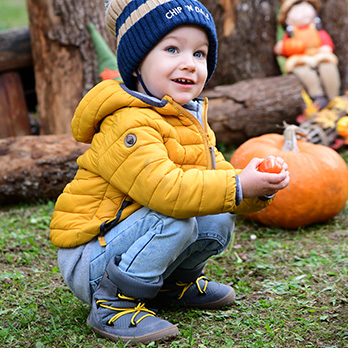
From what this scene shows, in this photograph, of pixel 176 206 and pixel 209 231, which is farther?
pixel 209 231

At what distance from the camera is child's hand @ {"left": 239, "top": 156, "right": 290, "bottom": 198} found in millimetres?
1950

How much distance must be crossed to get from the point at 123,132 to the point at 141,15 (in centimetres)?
48

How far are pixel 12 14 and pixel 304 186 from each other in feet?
33.1

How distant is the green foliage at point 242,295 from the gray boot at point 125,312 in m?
0.05

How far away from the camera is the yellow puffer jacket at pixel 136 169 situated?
6.32ft

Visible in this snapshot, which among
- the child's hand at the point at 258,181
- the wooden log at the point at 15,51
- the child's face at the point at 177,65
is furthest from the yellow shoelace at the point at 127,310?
the wooden log at the point at 15,51

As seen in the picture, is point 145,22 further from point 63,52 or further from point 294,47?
point 294,47

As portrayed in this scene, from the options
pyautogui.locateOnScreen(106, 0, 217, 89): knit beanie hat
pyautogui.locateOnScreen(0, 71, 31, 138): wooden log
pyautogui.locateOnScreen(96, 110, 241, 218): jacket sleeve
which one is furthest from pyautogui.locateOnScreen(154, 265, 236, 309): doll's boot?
pyautogui.locateOnScreen(0, 71, 31, 138): wooden log

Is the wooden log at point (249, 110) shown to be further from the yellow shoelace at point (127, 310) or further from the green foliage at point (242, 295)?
the yellow shoelace at point (127, 310)

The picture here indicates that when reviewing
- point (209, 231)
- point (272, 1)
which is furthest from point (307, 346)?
point (272, 1)

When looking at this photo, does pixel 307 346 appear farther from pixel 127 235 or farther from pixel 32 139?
pixel 32 139

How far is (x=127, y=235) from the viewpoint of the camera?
2.08 m

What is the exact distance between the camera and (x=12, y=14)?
11711mm

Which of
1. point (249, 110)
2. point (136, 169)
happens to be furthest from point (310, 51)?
point (136, 169)
